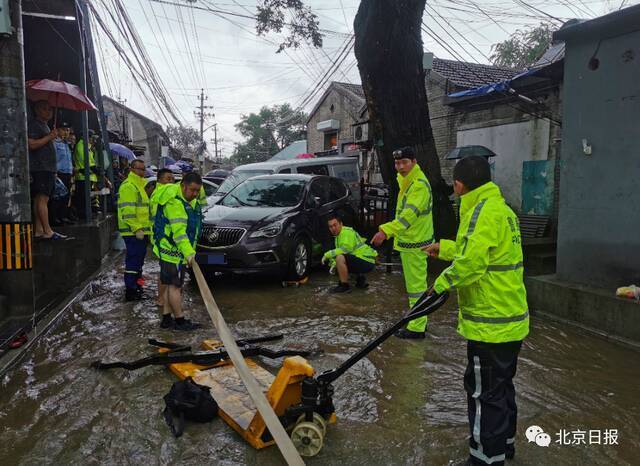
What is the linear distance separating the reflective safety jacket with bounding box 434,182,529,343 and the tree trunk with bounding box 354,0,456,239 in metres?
6.61

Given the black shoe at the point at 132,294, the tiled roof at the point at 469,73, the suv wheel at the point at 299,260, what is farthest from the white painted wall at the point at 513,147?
the black shoe at the point at 132,294

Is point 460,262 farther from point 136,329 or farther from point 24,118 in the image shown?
point 24,118

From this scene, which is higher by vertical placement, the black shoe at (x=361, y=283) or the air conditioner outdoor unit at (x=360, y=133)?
the air conditioner outdoor unit at (x=360, y=133)

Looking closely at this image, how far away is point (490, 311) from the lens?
106 inches

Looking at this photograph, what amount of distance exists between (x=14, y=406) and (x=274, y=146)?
49.4 meters

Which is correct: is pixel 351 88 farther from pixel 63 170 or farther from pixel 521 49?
pixel 63 170

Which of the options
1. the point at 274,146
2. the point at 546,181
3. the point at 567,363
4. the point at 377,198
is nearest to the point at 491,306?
the point at 567,363

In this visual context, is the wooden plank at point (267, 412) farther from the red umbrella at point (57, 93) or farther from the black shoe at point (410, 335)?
the red umbrella at point (57, 93)

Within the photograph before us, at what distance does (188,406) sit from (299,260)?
4.47 m

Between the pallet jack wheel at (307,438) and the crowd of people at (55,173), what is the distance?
5223 millimetres

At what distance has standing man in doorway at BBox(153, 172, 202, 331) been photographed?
4918mm

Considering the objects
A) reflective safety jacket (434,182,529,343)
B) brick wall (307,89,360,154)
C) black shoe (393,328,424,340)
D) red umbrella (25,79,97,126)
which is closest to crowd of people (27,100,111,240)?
red umbrella (25,79,97,126)

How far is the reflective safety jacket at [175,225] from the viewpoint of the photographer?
192 inches

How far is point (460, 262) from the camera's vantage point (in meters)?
2.61
